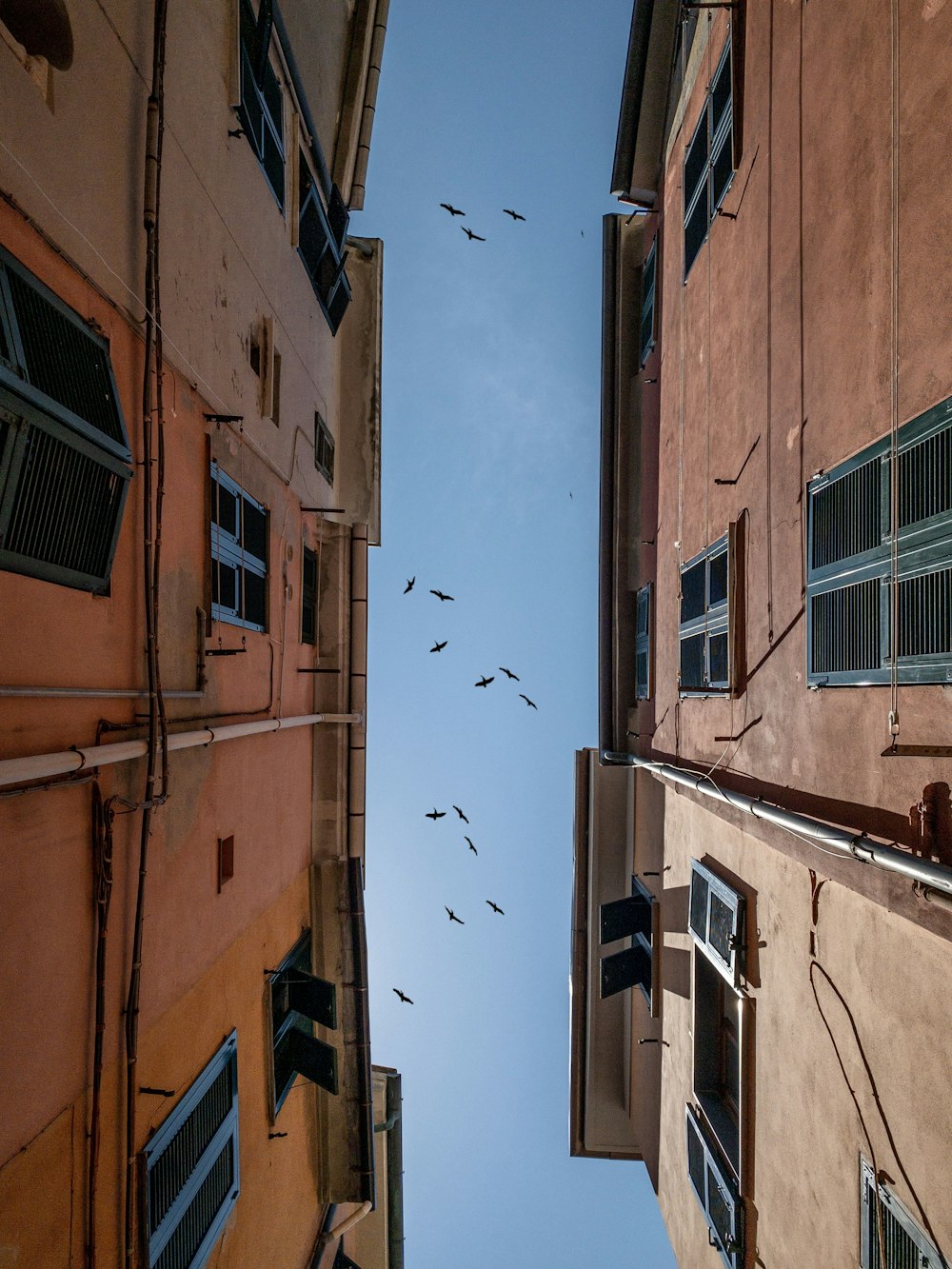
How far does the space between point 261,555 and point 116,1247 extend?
5.78 meters

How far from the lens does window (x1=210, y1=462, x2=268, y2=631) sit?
6602 mm

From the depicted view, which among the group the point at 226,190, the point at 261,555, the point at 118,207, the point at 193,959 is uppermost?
the point at 226,190

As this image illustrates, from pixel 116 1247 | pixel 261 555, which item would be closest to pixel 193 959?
pixel 116 1247

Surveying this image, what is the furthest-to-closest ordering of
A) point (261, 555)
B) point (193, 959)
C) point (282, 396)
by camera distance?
point (282, 396), point (261, 555), point (193, 959)

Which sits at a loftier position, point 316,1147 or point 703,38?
point 703,38

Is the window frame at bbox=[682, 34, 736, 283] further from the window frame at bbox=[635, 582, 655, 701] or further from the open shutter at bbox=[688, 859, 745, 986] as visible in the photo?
the open shutter at bbox=[688, 859, 745, 986]

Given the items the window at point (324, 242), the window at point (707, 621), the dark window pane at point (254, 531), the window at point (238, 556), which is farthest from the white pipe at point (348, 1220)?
the window at point (324, 242)

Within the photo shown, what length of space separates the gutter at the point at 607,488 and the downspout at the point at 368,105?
377cm

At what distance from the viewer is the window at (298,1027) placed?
7938 mm

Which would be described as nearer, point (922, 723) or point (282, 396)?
point (922, 723)

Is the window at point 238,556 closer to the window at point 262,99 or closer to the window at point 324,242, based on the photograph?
the window at point 262,99

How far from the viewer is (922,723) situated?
398cm

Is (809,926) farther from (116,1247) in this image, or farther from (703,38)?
(703,38)

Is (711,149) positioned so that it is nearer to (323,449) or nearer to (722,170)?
(722,170)
